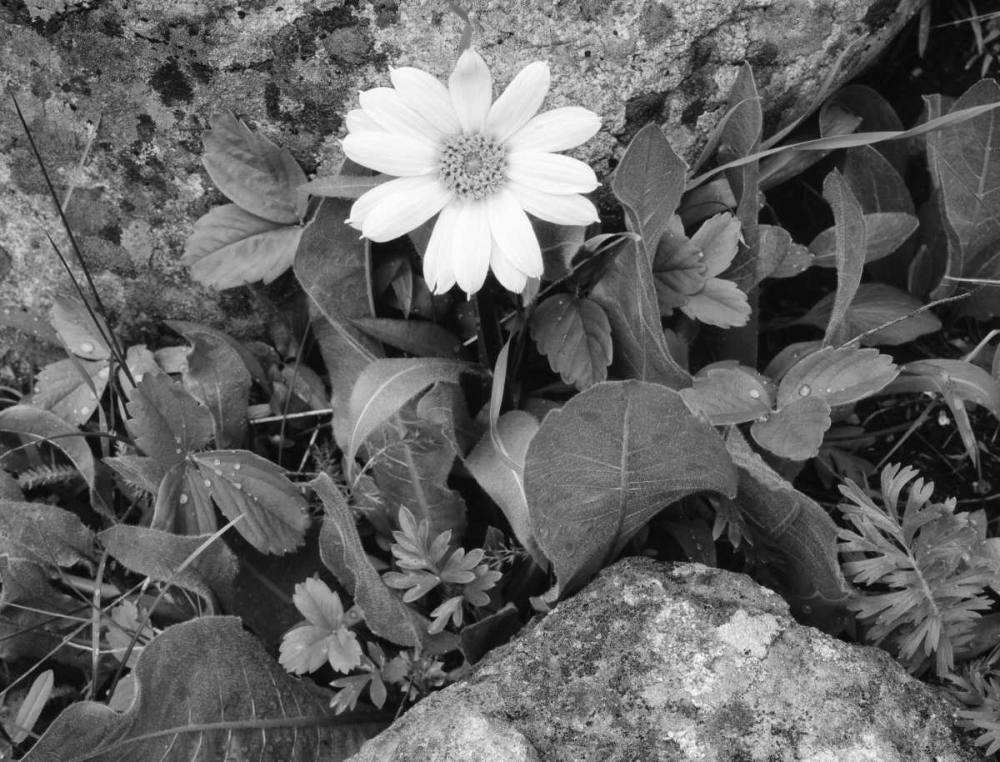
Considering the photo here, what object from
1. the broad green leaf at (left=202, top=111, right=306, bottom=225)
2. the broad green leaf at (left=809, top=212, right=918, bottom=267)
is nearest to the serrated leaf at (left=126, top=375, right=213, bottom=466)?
the broad green leaf at (left=202, top=111, right=306, bottom=225)

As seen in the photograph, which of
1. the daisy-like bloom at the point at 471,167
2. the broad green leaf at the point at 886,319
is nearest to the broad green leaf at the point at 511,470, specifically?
the daisy-like bloom at the point at 471,167

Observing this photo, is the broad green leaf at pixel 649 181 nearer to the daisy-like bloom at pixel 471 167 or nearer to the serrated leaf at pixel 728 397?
the daisy-like bloom at pixel 471 167

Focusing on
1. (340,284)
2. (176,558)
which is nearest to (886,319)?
(340,284)

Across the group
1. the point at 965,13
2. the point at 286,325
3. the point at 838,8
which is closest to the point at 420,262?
the point at 286,325

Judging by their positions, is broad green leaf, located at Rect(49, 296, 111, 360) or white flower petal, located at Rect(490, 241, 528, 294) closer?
white flower petal, located at Rect(490, 241, 528, 294)

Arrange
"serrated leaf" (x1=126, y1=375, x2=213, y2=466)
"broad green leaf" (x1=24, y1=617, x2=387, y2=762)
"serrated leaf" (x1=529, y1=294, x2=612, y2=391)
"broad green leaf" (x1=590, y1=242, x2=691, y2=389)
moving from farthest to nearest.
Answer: "serrated leaf" (x1=126, y1=375, x2=213, y2=466), "serrated leaf" (x1=529, y1=294, x2=612, y2=391), "broad green leaf" (x1=590, y1=242, x2=691, y2=389), "broad green leaf" (x1=24, y1=617, x2=387, y2=762)

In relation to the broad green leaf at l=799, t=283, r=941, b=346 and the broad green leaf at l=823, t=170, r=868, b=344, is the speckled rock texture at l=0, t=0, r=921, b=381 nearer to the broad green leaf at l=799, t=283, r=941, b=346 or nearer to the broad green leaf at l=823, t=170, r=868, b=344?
the broad green leaf at l=823, t=170, r=868, b=344
